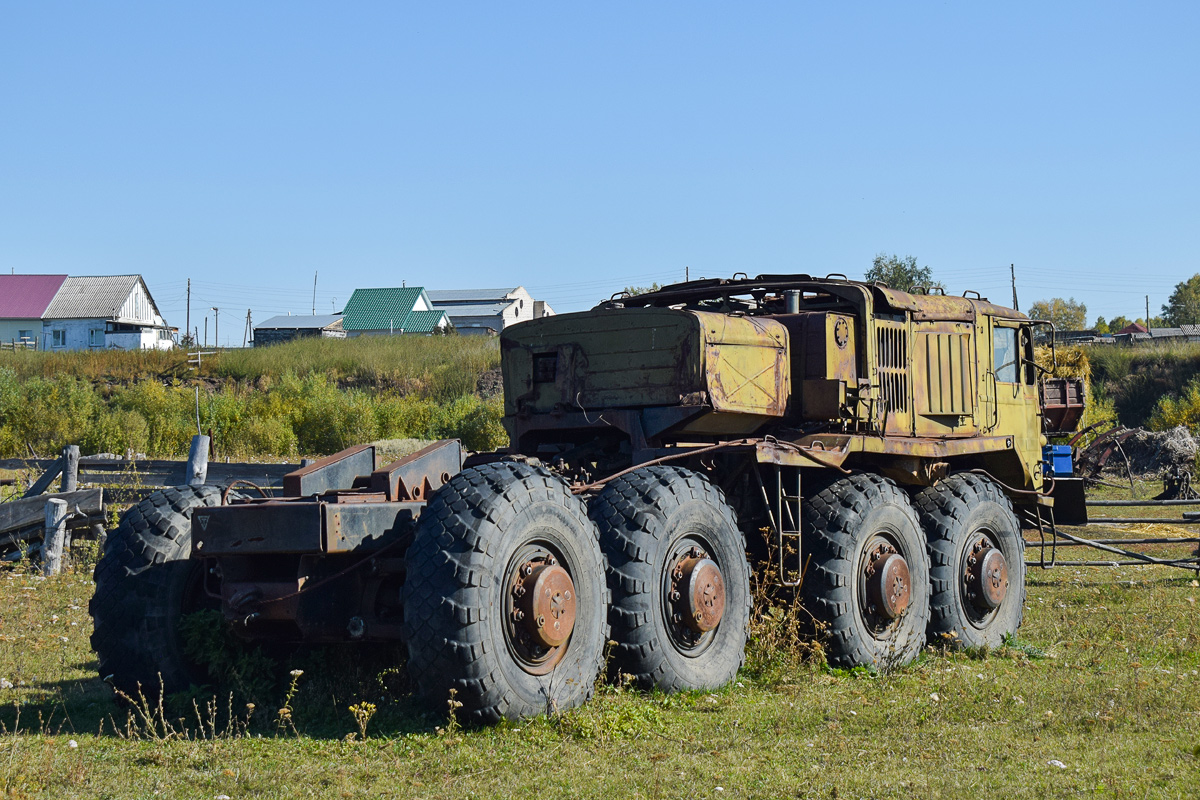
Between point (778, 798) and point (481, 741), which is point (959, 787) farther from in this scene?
point (481, 741)

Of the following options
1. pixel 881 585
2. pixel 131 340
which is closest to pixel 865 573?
pixel 881 585

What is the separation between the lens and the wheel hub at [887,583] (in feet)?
28.7

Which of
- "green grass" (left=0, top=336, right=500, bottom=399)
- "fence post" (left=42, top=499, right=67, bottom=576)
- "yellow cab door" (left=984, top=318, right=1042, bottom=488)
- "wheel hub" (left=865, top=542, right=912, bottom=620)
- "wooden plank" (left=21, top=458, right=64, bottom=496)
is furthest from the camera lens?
"green grass" (left=0, top=336, right=500, bottom=399)

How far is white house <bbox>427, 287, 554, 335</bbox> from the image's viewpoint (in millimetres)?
83250

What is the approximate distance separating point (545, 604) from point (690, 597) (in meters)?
1.28

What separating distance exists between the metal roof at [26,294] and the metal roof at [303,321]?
11808 mm

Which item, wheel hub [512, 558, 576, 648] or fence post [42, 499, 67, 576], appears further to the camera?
fence post [42, 499, 67, 576]

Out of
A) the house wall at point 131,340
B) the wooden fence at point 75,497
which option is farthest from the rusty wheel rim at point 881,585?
the house wall at point 131,340

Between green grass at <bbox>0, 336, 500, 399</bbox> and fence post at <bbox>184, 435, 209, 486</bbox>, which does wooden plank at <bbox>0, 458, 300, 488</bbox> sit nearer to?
fence post at <bbox>184, 435, 209, 486</bbox>

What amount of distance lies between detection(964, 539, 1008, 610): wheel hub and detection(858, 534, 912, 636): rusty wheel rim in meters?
1.11

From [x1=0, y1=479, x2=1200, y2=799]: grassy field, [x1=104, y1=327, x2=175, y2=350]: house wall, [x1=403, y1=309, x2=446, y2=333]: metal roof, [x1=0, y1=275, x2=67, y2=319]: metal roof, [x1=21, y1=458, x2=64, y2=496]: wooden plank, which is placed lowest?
[x1=0, y1=479, x2=1200, y2=799]: grassy field

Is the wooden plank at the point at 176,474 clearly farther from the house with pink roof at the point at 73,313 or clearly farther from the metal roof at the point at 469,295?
the metal roof at the point at 469,295

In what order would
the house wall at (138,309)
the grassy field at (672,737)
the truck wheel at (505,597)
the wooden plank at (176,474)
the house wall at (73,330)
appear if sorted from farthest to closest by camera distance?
1. the house wall at (138,309)
2. the house wall at (73,330)
3. the wooden plank at (176,474)
4. the truck wheel at (505,597)
5. the grassy field at (672,737)

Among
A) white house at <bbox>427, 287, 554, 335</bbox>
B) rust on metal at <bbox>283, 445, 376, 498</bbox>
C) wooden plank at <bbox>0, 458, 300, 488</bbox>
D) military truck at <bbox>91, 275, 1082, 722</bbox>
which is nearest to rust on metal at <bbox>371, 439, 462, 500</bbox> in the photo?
military truck at <bbox>91, 275, 1082, 722</bbox>
